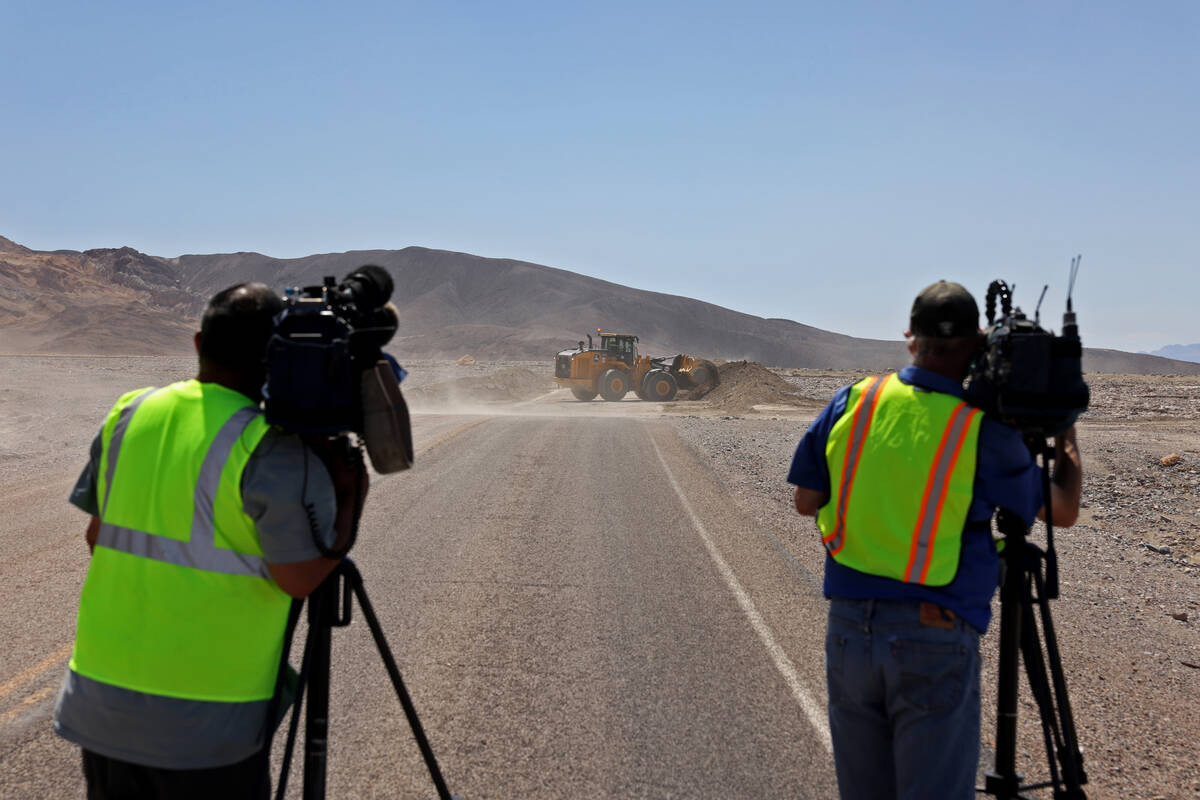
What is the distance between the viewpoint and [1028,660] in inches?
109

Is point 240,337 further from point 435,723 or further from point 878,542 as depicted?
point 435,723

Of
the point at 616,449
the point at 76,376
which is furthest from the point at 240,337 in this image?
the point at 76,376

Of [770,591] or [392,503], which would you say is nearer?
[770,591]

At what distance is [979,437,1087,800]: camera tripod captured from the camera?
2.64 m

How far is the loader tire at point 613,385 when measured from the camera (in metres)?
38.8

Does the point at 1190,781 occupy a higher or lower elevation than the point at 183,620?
lower

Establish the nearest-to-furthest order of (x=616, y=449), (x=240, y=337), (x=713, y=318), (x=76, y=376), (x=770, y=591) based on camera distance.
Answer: (x=240, y=337) < (x=770, y=591) < (x=616, y=449) < (x=76, y=376) < (x=713, y=318)

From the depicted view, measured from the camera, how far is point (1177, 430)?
25172 millimetres

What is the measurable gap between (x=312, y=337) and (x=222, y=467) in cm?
37

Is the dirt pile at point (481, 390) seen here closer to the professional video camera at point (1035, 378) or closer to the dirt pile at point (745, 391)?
the dirt pile at point (745, 391)

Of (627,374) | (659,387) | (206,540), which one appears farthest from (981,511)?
(627,374)

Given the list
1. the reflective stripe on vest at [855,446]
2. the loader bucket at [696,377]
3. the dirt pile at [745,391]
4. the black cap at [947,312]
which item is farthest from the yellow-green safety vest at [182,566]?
the loader bucket at [696,377]

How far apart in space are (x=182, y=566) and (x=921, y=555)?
1.89 m

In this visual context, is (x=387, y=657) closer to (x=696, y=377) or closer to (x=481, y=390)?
(x=696, y=377)
